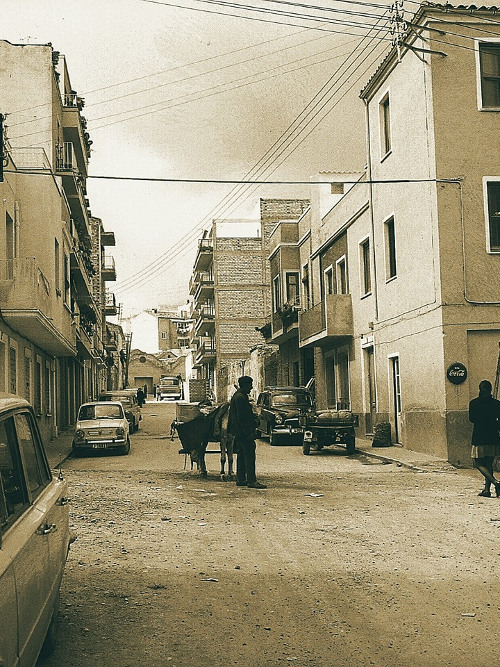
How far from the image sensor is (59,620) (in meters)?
6.11

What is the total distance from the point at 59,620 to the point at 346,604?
2.21 m

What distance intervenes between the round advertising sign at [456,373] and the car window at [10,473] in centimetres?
1477

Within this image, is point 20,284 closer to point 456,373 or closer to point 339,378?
point 456,373

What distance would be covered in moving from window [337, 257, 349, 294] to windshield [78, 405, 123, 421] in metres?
9.13

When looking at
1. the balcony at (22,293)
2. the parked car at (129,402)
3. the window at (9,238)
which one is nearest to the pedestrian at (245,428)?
the balcony at (22,293)

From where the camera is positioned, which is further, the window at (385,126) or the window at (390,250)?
the window at (385,126)

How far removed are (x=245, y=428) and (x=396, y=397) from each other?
9.48m

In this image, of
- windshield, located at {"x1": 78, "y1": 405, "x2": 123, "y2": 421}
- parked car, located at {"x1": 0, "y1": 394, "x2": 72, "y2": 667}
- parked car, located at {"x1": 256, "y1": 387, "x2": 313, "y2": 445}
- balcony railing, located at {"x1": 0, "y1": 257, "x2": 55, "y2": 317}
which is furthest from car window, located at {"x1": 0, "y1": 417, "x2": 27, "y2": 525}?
windshield, located at {"x1": 78, "y1": 405, "x2": 123, "y2": 421}

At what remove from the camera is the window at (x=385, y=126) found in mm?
23312

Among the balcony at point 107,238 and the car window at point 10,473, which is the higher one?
the balcony at point 107,238

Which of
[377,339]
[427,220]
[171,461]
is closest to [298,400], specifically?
[377,339]

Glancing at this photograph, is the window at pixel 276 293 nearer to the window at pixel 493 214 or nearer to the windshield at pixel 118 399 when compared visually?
the windshield at pixel 118 399

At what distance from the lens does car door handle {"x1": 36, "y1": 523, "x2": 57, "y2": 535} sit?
174 inches

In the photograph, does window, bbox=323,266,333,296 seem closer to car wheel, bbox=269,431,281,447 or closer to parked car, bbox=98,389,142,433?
car wheel, bbox=269,431,281,447
